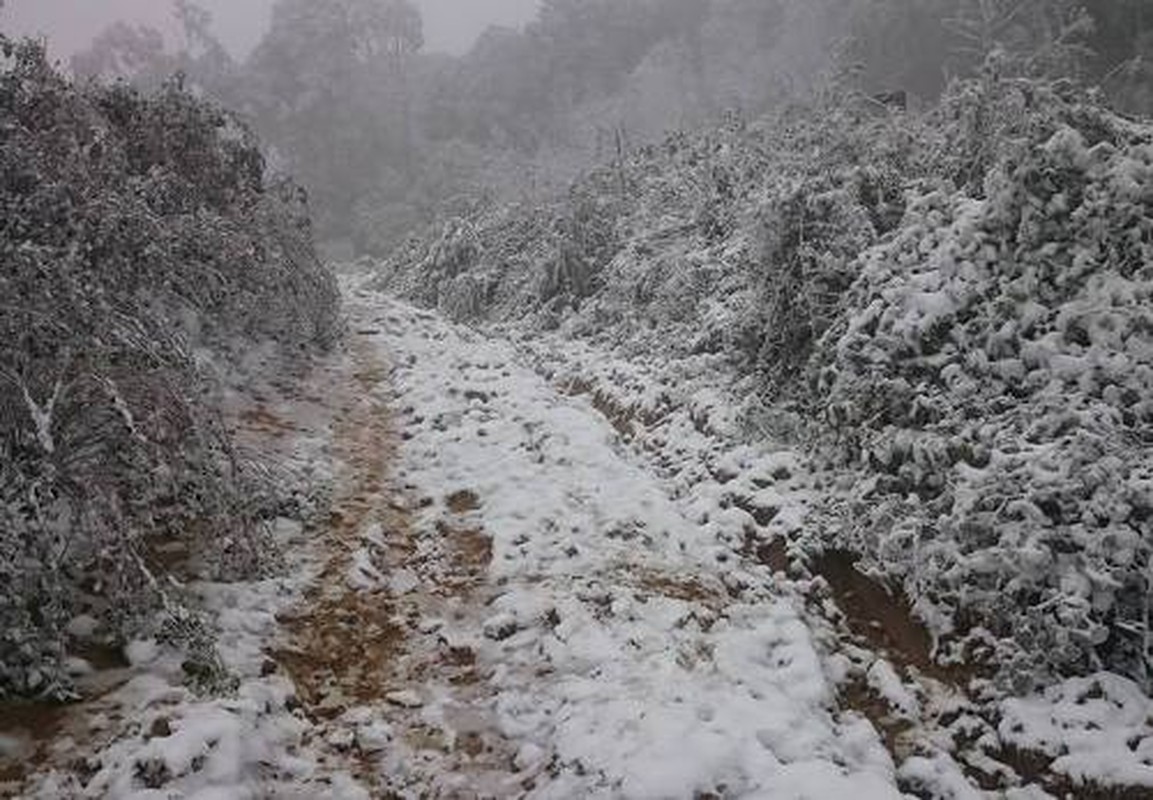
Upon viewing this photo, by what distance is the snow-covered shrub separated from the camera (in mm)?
5508

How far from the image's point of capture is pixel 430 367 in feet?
41.7

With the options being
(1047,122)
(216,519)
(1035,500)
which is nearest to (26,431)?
(216,519)

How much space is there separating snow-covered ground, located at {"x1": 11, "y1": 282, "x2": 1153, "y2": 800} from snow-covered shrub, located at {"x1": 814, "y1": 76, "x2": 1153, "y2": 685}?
0.46 metres

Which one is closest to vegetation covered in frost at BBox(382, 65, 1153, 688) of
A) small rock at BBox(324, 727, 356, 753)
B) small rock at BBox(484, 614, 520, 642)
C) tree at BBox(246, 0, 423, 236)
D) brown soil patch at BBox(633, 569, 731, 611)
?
brown soil patch at BBox(633, 569, 731, 611)

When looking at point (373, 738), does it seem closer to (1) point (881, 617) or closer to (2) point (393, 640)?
(2) point (393, 640)

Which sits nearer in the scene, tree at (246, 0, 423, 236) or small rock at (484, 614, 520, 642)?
small rock at (484, 614, 520, 642)

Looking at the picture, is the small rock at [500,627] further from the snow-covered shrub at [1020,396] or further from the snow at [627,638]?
the snow-covered shrub at [1020,396]

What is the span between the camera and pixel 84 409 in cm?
544

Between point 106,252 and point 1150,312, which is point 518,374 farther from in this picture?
point 1150,312

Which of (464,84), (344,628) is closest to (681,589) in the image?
(344,628)

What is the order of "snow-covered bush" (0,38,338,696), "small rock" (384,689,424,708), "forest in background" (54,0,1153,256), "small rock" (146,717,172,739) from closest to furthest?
"small rock" (146,717,172,739), "snow-covered bush" (0,38,338,696), "small rock" (384,689,424,708), "forest in background" (54,0,1153,256)

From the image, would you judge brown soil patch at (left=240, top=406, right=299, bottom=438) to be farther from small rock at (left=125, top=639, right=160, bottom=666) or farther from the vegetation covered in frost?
the vegetation covered in frost

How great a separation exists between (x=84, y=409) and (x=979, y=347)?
6.10 m

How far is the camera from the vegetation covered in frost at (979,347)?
5.62m
